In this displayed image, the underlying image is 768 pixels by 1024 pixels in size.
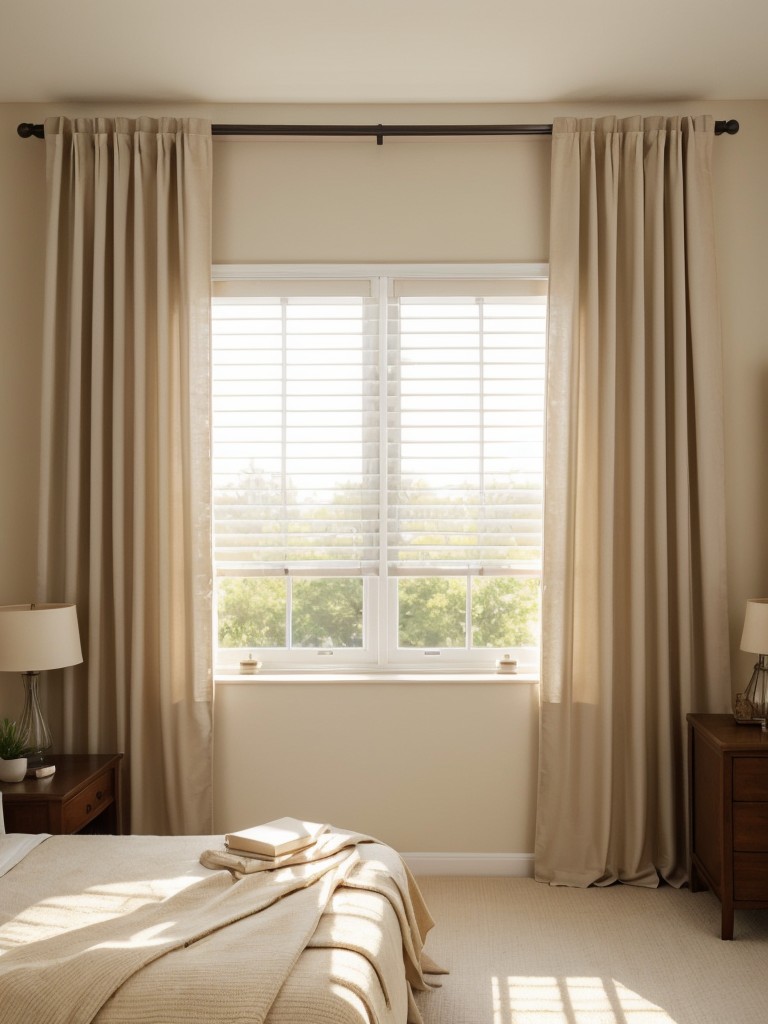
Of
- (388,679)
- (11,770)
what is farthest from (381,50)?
(11,770)

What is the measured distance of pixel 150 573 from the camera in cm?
358

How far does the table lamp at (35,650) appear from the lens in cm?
315

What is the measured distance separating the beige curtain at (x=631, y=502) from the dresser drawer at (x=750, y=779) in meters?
0.47

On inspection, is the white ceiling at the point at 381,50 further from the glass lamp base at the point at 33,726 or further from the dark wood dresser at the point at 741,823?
the dark wood dresser at the point at 741,823

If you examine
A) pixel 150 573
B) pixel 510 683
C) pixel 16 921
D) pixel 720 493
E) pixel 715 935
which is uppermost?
pixel 720 493

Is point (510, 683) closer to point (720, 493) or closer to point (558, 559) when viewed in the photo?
point (558, 559)

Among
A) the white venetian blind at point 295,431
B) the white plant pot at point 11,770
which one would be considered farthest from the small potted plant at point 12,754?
the white venetian blind at point 295,431

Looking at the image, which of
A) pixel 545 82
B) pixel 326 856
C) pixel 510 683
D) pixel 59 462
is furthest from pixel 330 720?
pixel 545 82

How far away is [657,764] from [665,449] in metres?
1.27

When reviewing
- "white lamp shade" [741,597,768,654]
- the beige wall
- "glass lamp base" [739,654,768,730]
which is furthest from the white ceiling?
"glass lamp base" [739,654,768,730]

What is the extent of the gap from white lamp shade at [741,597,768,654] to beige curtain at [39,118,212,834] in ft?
6.83

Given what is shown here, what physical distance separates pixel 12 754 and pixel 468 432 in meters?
2.15

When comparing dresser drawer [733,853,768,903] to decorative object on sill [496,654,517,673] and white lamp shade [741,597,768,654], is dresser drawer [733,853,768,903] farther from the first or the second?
decorative object on sill [496,654,517,673]

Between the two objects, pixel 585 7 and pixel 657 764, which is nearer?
pixel 585 7
